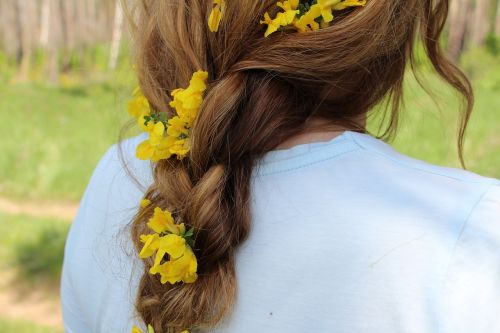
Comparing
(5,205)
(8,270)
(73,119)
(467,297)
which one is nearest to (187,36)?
(467,297)

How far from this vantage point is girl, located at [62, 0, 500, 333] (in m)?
0.77

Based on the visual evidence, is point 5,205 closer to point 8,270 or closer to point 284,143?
point 8,270

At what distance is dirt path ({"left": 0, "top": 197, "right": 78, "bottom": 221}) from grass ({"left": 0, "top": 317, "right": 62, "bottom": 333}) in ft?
3.91

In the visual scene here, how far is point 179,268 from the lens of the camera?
0.88 meters

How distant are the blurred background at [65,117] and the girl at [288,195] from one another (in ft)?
1.09

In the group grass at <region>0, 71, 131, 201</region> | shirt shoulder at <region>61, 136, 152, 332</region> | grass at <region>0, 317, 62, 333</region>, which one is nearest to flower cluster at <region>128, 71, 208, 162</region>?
shirt shoulder at <region>61, 136, 152, 332</region>

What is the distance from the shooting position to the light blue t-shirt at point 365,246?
2.47 feet

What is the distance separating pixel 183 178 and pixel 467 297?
436 mm

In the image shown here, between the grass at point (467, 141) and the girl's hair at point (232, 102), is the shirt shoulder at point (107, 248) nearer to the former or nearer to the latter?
the girl's hair at point (232, 102)

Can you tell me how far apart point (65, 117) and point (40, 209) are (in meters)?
2.07

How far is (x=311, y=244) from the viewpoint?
813 millimetres

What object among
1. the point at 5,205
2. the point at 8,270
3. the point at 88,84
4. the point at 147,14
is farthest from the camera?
the point at 88,84

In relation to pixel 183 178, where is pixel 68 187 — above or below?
below

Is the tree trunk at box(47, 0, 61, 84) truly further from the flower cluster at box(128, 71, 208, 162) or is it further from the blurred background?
the flower cluster at box(128, 71, 208, 162)
